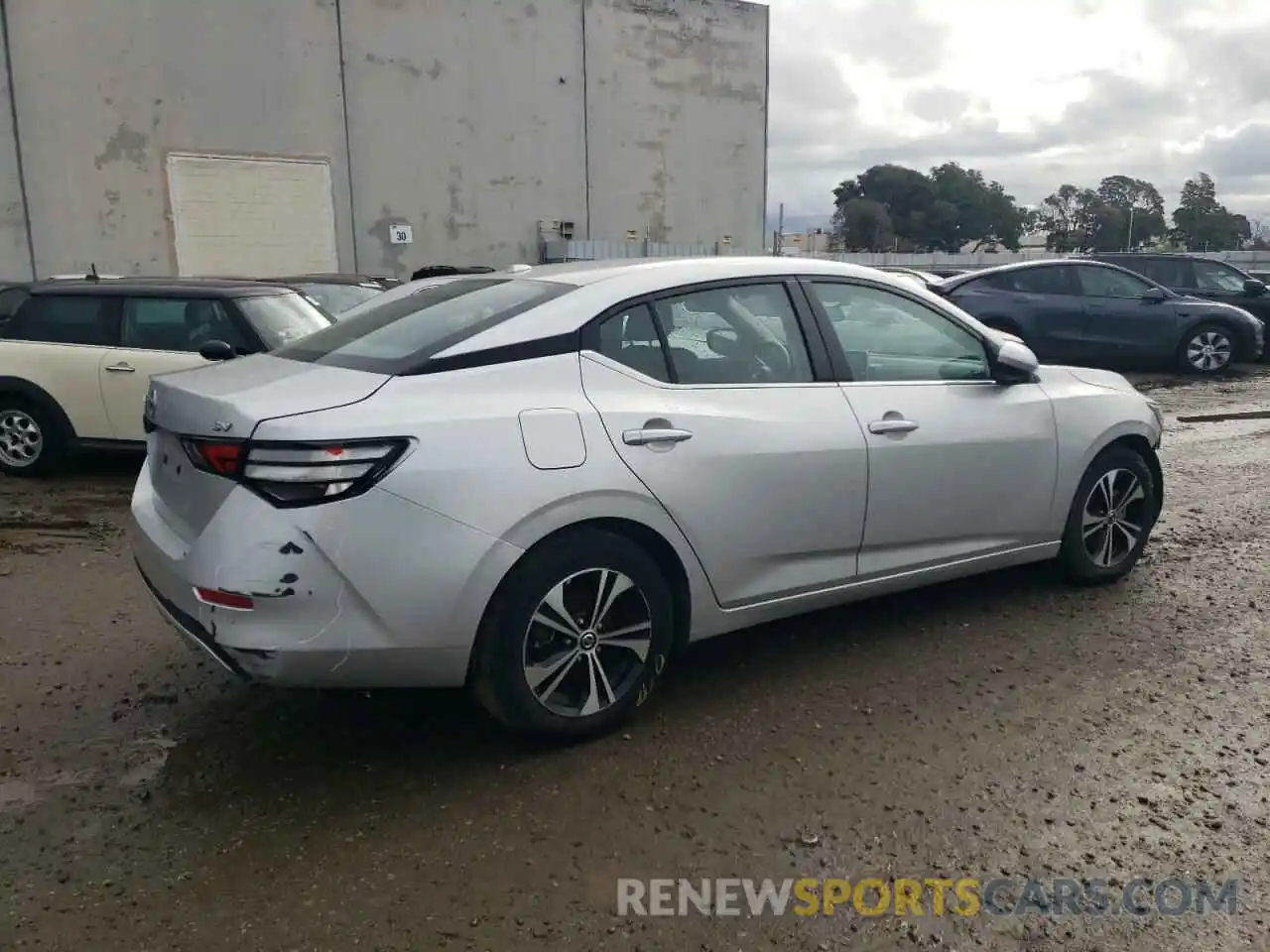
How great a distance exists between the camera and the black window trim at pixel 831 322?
4016 millimetres

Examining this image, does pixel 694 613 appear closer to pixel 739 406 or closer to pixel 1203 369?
pixel 739 406

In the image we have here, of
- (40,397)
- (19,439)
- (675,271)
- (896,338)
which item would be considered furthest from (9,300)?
(896,338)

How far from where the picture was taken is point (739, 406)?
12.0 feet

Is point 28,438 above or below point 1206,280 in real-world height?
below

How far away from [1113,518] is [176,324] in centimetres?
629

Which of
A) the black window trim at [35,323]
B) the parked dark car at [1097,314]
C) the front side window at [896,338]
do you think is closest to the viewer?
the front side window at [896,338]

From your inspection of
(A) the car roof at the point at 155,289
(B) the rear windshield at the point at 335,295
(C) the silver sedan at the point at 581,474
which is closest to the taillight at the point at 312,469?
(C) the silver sedan at the point at 581,474

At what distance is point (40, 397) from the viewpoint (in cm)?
752

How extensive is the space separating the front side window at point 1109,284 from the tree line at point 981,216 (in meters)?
46.8

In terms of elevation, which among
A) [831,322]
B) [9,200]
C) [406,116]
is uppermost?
[406,116]

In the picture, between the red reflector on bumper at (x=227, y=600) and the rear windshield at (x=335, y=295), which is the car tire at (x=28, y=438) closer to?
the rear windshield at (x=335, y=295)

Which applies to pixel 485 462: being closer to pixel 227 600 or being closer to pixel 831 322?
pixel 227 600

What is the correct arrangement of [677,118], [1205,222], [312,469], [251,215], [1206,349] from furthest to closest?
[1205,222]
[677,118]
[251,215]
[1206,349]
[312,469]

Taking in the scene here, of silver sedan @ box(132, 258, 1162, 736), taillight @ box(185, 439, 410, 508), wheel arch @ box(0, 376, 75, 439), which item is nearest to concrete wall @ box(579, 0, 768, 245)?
wheel arch @ box(0, 376, 75, 439)
